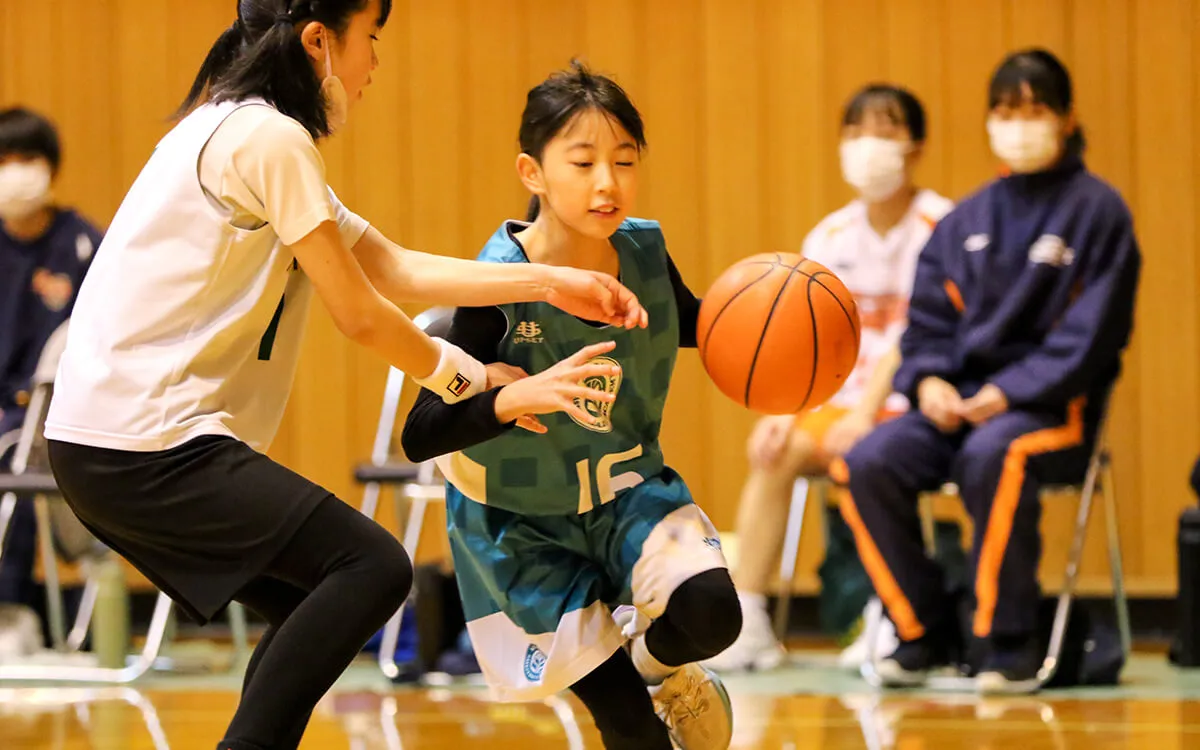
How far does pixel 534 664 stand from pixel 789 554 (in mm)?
2671

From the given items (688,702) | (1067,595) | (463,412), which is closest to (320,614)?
(463,412)

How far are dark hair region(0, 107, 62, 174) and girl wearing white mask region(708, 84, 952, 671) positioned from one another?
3.09 m

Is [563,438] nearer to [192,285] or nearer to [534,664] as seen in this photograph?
[534,664]

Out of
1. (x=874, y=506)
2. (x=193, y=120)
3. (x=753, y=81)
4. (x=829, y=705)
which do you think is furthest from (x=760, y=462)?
(x=193, y=120)

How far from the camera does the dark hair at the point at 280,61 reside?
8.67 ft

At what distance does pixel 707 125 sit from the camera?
22.3 ft

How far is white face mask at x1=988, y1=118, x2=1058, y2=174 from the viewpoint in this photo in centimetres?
520

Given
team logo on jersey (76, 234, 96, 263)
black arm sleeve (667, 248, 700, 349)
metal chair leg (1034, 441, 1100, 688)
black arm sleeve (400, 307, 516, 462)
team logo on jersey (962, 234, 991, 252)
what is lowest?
metal chair leg (1034, 441, 1100, 688)

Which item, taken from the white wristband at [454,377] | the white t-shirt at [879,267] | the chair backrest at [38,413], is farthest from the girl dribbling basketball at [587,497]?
the chair backrest at [38,413]

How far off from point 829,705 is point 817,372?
5.79 ft

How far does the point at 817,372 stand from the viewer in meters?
3.22

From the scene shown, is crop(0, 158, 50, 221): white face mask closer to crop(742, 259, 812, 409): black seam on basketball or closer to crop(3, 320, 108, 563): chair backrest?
crop(3, 320, 108, 563): chair backrest

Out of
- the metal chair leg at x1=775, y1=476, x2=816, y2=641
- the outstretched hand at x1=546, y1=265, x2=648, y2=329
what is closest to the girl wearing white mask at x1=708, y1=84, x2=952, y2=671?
the metal chair leg at x1=775, y1=476, x2=816, y2=641

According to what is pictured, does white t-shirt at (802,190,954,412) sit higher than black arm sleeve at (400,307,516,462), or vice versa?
white t-shirt at (802,190,954,412)
